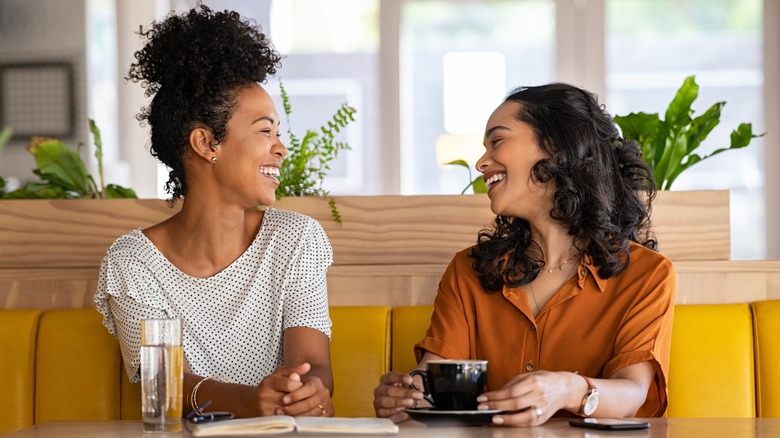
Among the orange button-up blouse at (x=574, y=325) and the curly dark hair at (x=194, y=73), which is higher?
the curly dark hair at (x=194, y=73)

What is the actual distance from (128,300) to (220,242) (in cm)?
22

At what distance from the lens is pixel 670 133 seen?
2254mm

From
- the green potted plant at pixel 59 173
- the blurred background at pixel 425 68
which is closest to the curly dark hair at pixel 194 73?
the green potted plant at pixel 59 173

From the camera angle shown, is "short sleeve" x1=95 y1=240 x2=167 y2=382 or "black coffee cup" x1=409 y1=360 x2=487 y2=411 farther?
"short sleeve" x1=95 y1=240 x2=167 y2=382

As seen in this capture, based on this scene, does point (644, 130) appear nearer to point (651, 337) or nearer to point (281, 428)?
point (651, 337)

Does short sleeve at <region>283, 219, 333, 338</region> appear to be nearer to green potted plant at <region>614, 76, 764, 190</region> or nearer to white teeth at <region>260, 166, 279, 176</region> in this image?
white teeth at <region>260, 166, 279, 176</region>

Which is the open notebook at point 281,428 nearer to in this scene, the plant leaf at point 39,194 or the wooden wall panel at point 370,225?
the wooden wall panel at point 370,225

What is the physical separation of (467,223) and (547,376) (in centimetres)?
82

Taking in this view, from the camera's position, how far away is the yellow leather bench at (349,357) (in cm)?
202

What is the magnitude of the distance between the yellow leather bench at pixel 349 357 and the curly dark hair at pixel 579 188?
9.0 inches

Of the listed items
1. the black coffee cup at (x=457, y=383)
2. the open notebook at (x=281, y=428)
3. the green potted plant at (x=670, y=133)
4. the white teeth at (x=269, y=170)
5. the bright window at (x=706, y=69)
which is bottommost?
the open notebook at (x=281, y=428)

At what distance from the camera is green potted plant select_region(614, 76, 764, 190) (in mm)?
2258

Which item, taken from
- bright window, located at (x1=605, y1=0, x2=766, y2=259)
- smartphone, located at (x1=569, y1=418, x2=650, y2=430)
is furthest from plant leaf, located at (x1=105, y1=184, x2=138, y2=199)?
bright window, located at (x1=605, y1=0, x2=766, y2=259)

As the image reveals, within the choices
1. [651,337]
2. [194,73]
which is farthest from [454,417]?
[194,73]
